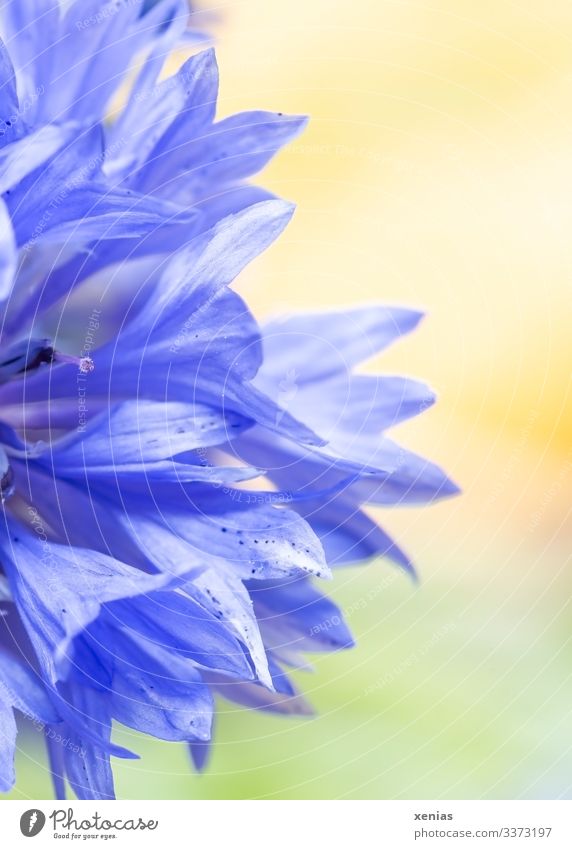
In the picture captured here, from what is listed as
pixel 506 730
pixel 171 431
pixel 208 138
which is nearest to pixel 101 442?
pixel 171 431

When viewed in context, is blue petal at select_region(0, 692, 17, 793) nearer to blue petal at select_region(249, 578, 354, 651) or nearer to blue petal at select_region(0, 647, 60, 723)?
blue petal at select_region(0, 647, 60, 723)

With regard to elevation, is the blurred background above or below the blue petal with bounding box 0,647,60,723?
above
